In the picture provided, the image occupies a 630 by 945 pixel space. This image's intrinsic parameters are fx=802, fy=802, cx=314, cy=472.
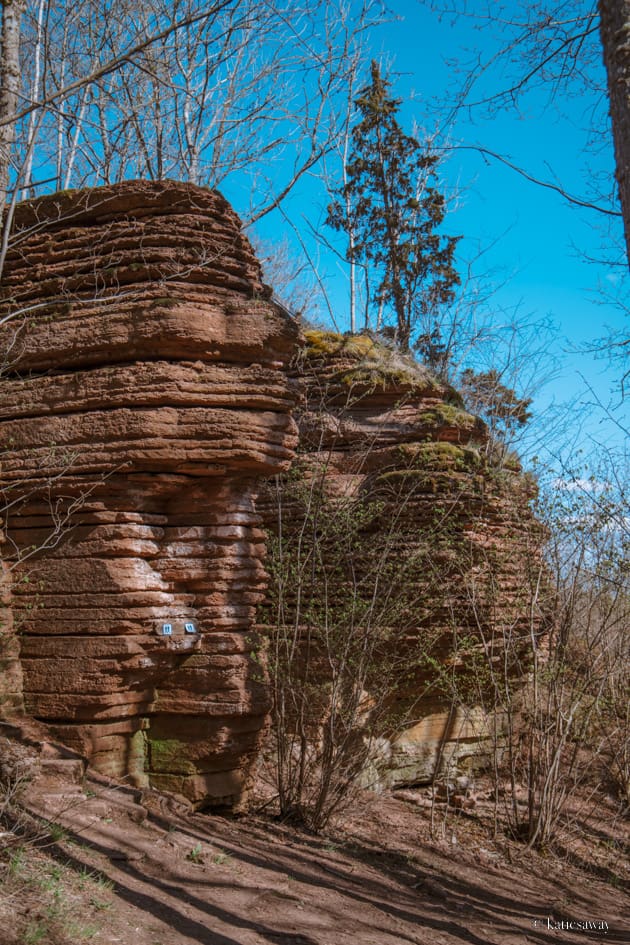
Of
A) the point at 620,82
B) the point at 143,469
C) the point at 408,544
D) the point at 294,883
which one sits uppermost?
the point at 620,82

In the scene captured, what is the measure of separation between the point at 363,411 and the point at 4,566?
6.34 metres

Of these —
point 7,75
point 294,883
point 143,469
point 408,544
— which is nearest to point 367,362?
point 408,544

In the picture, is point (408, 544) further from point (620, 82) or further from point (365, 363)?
point (620, 82)

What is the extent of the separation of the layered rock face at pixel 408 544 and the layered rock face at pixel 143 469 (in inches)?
44.7

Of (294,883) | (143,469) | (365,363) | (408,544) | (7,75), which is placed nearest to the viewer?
(294,883)

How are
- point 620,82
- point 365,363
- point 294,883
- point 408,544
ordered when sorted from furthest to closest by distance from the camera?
point 365,363
point 408,544
point 294,883
point 620,82

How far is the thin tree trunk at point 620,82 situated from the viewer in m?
4.66

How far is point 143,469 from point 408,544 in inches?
148

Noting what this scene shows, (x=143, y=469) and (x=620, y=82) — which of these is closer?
(x=620, y=82)

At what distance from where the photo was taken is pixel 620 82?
4.81 metres

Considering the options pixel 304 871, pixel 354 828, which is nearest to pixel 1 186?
pixel 304 871

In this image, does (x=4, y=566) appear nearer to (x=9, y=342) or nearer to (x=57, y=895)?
(x=9, y=342)

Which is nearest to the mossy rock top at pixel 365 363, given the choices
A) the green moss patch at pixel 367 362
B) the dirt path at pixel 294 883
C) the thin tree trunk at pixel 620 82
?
the green moss patch at pixel 367 362

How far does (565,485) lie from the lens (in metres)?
9.64
